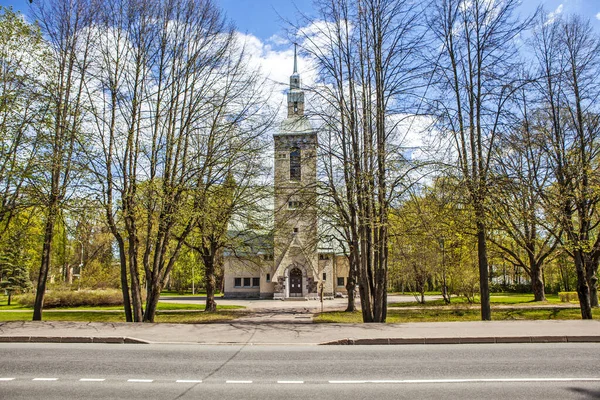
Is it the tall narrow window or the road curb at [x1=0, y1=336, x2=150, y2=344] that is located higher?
the tall narrow window

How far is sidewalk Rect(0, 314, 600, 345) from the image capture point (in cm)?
991

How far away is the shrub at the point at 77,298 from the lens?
102 ft

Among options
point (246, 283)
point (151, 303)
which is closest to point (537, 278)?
point (151, 303)

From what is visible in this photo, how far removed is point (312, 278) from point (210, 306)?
621 inches

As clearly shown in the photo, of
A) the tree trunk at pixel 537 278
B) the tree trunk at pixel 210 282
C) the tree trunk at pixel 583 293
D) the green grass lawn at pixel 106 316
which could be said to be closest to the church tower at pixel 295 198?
the tree trunk at pixel 210 282

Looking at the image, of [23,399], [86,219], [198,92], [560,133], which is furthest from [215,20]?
[560,133]

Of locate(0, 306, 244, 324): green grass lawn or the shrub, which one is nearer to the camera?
locate(0, 306, 244, 324): green grass lawn

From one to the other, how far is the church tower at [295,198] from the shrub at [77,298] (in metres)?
14.4

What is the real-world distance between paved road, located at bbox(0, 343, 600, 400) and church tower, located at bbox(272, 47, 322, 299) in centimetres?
761

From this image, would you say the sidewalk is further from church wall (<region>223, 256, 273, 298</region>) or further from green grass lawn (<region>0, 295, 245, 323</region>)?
church wall (<region>223, 256, 273, 298</region>)

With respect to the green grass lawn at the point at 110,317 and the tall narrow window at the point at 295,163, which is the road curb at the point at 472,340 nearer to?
the tall narrow window at the point at 295,163

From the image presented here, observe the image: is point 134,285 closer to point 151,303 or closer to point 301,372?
point 151,303

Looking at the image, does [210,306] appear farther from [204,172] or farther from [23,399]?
[23,399]

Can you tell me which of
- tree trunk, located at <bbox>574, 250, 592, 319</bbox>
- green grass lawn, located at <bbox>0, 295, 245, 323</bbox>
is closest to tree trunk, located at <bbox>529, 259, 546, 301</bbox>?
tree trunk, located at <bbox>574, 250, 592, 319</bbox>
